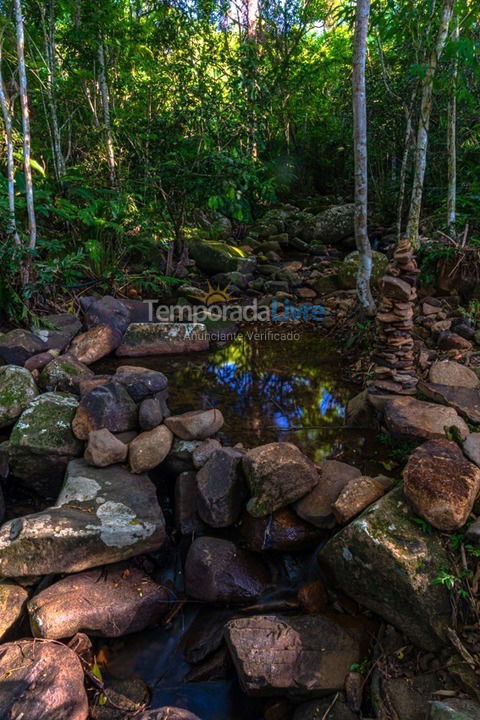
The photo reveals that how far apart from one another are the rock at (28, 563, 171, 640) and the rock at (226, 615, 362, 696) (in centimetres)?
59

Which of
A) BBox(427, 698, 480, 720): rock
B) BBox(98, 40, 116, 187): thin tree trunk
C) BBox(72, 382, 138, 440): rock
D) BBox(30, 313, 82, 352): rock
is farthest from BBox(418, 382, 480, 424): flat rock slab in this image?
BBox(98, 40, 116, 187): thin tree trunk

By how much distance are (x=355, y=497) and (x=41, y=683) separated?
6.62ft

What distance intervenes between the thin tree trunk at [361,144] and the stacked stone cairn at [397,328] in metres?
1.39

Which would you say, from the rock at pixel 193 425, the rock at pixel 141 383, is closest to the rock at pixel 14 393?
the rock at pixel 141 383

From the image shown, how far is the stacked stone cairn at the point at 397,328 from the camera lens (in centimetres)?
422

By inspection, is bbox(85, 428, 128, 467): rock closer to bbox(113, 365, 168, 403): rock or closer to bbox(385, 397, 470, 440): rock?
bbox(113, 365, 168, 403): rock

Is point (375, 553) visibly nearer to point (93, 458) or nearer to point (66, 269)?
point (93, 458)

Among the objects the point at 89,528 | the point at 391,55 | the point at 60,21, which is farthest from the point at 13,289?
the point at 391,55

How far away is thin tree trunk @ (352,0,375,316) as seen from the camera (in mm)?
5023

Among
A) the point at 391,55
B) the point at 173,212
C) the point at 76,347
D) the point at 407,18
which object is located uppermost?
the point at 391,55

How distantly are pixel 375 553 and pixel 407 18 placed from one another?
7.35 metres

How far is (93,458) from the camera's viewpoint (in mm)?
3375

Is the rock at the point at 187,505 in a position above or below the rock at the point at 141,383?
below

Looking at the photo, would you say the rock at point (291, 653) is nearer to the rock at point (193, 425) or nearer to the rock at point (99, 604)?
the rock at point (99, 604)
